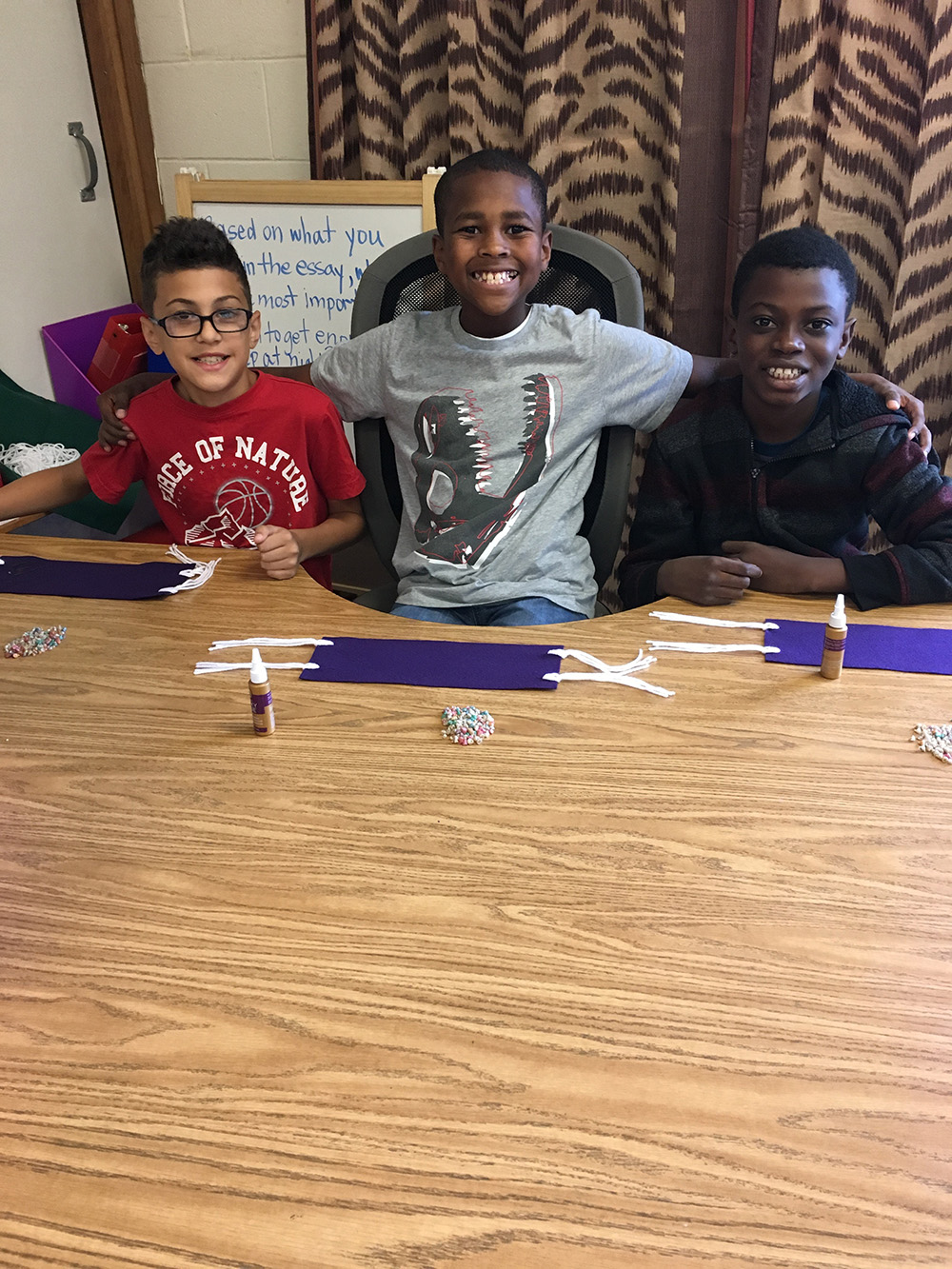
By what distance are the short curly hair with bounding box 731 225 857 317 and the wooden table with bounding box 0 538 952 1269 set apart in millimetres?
732

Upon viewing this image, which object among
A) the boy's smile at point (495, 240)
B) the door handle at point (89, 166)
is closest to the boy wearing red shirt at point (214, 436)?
the boy's smile at point (495, 240)

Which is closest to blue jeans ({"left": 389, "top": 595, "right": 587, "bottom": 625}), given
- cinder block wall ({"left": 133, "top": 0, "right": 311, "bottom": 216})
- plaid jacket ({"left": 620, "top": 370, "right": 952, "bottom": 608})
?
plaid jacket ({"left": 620, "top": 370, "right": 952, "bottom": 608})

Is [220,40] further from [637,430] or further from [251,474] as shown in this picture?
[637,430]

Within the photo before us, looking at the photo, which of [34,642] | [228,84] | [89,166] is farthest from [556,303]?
[89,166]

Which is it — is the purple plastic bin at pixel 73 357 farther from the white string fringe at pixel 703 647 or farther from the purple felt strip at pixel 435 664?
the white string fringe at pixel 703 647

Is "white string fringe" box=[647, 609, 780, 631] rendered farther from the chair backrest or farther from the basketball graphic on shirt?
the basketball graphic on shirt

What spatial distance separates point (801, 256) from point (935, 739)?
2.87 feet

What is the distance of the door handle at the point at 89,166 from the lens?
106 inches

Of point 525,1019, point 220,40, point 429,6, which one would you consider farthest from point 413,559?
point 220,40

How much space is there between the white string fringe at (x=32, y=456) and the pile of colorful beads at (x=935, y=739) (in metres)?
1.92

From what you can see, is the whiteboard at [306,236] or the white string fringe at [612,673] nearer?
the white string fringe at [612,673]

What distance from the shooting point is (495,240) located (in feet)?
5.32

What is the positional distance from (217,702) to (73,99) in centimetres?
228

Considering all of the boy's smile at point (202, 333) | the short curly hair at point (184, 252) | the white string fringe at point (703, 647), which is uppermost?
the short curly hair at point (184, 252)
